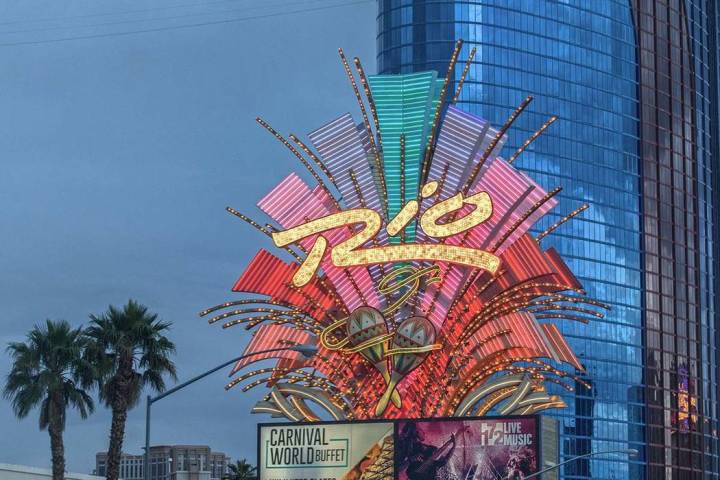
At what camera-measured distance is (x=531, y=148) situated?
14550 cm

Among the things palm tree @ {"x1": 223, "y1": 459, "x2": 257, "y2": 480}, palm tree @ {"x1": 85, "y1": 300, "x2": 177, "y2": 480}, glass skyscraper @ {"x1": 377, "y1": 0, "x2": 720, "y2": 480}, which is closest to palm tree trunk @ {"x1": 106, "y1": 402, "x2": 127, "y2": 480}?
palm tree @ {"x1": 85, "y1": 300, "x2": 177, "y2": 480}

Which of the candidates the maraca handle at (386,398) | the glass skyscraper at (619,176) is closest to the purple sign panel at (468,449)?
the maraca handle at (386,398)

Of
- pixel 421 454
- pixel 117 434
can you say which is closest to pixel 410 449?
pixel 421 454

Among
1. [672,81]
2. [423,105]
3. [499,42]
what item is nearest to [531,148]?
[499,42]

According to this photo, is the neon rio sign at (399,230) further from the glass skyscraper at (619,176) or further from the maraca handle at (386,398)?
the glass skyscraper at (619,176)

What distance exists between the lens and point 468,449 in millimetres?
58500

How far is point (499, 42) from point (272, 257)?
85.3 metres

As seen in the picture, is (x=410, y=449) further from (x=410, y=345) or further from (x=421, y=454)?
(x=410, y=345)

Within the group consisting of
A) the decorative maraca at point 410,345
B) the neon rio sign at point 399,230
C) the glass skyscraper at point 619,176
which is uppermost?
the glass skyscraper at point 619,176

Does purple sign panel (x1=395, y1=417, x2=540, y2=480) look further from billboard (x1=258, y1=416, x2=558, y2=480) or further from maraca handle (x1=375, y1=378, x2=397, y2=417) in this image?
maraca handle (x1=375, y1=378, x2=397, y2=417)

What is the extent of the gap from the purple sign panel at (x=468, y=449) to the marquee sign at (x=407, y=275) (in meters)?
1.49

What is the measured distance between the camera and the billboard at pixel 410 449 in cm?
5781

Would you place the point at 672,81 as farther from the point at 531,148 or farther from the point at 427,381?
the point at 427,381

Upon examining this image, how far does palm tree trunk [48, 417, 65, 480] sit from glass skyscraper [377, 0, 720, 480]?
79.0 meters
